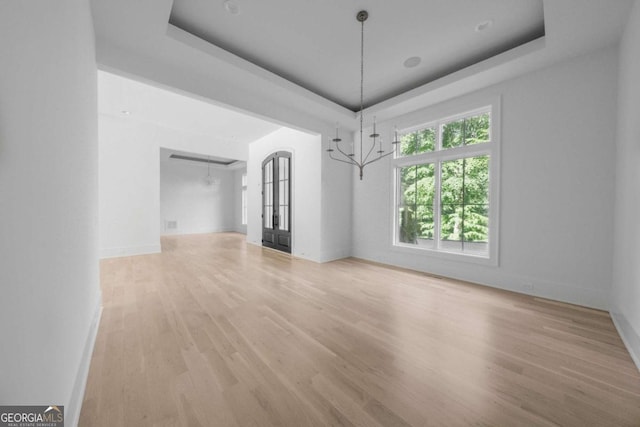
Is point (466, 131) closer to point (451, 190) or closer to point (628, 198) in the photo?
point (451, 190)

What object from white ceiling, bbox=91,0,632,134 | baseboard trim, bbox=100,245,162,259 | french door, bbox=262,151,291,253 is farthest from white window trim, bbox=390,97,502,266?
baseboard trim, bbox=100,245,162,259

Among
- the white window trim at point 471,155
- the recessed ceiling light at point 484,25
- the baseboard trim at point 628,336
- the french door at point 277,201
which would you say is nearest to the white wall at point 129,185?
the french door at point 277,201

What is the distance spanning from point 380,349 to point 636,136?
3.00 metres

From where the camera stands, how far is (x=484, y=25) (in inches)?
106

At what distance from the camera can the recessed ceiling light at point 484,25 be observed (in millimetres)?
2629

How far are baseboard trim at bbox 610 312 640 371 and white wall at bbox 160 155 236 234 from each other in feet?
37.6

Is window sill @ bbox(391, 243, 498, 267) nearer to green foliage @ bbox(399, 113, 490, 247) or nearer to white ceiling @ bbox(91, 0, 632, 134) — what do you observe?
green foliage @ bbox(399, 113, 490, 247)

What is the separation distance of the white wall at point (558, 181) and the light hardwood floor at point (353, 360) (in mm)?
384

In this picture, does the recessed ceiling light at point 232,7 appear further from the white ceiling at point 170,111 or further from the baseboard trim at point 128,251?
the baseboard trim at point 128,251

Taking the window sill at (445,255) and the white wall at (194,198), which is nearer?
the window sill at (445,255)

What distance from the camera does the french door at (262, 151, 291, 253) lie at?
609cm

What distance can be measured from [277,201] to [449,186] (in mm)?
4218

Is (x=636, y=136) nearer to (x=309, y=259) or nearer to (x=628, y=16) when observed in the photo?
(x=628, y=16)

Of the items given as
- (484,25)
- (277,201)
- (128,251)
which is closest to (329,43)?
(484,25)
